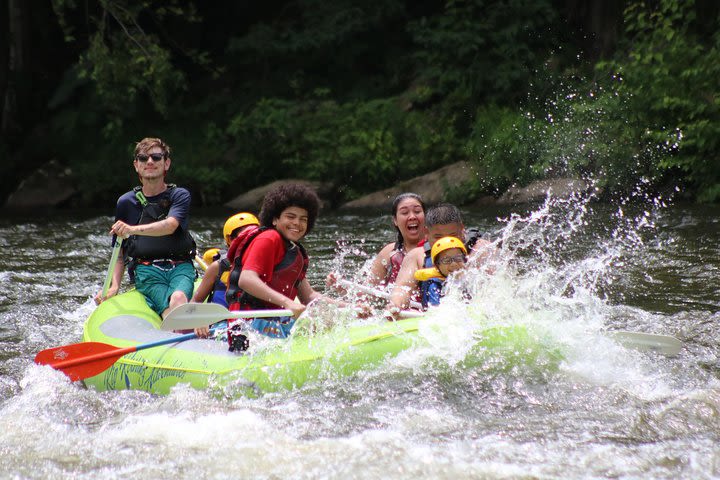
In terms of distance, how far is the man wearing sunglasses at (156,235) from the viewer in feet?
16.7

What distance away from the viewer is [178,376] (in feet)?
13.6

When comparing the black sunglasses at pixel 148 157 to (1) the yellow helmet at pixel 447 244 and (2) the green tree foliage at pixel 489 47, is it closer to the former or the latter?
(1) the yellow helmet at pixel 447 244

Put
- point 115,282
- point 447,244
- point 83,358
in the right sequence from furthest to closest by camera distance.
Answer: point 115,282 < point 447,244 < point 83,358

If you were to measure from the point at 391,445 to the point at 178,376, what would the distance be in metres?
1.24

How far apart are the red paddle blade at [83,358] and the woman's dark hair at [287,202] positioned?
989 mm

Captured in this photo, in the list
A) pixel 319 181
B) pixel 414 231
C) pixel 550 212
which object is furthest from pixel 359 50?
pixel 414 231

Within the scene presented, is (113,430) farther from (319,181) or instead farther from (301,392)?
(319,181)

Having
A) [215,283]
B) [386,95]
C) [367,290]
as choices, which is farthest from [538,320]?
[386,95]

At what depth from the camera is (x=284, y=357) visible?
13.4 feet

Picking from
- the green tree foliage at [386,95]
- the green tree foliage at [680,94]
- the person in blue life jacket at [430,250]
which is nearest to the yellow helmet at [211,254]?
the person in blue life jacket at [430,250]

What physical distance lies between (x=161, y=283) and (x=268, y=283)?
1.10m

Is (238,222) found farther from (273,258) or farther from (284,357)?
(284,357)

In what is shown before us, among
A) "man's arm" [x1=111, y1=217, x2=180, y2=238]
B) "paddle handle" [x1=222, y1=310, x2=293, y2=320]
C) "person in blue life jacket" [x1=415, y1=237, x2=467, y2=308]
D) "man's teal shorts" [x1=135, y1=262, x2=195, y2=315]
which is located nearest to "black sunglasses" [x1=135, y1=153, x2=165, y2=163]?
"man's arm" [x1=111, y1=217, x2=180, y2=238]

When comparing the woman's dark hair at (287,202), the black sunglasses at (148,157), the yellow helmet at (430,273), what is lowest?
the yellow helmet at (430,273)
